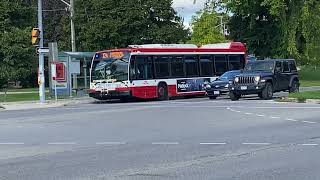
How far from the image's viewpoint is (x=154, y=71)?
3603 centimetres

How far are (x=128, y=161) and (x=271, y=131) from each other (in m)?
6.07

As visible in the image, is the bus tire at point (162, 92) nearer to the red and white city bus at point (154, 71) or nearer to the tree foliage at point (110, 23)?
the red and white city bus at point (154, 71)

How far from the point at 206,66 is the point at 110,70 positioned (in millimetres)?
7212

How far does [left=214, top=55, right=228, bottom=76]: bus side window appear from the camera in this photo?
4047 cm

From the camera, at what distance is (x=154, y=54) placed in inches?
1426

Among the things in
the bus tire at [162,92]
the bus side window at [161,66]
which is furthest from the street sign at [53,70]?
the bus tire at [162,92]

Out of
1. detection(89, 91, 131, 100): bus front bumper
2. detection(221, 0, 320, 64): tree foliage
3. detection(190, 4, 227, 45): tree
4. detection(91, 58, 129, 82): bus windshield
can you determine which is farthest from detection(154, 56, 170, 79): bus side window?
detection(190, 4, 227, 45): tree

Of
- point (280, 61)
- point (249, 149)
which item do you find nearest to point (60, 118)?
point (249, 149)

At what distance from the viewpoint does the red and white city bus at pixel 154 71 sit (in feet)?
114

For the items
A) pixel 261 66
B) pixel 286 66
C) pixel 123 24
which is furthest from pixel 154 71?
pixel 123 24

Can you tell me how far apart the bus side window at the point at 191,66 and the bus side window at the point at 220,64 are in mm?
2024

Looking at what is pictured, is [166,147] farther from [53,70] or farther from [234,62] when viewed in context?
[234,62]

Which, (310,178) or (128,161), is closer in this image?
(310,178)

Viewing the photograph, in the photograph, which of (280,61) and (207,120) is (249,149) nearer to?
(207,120)
